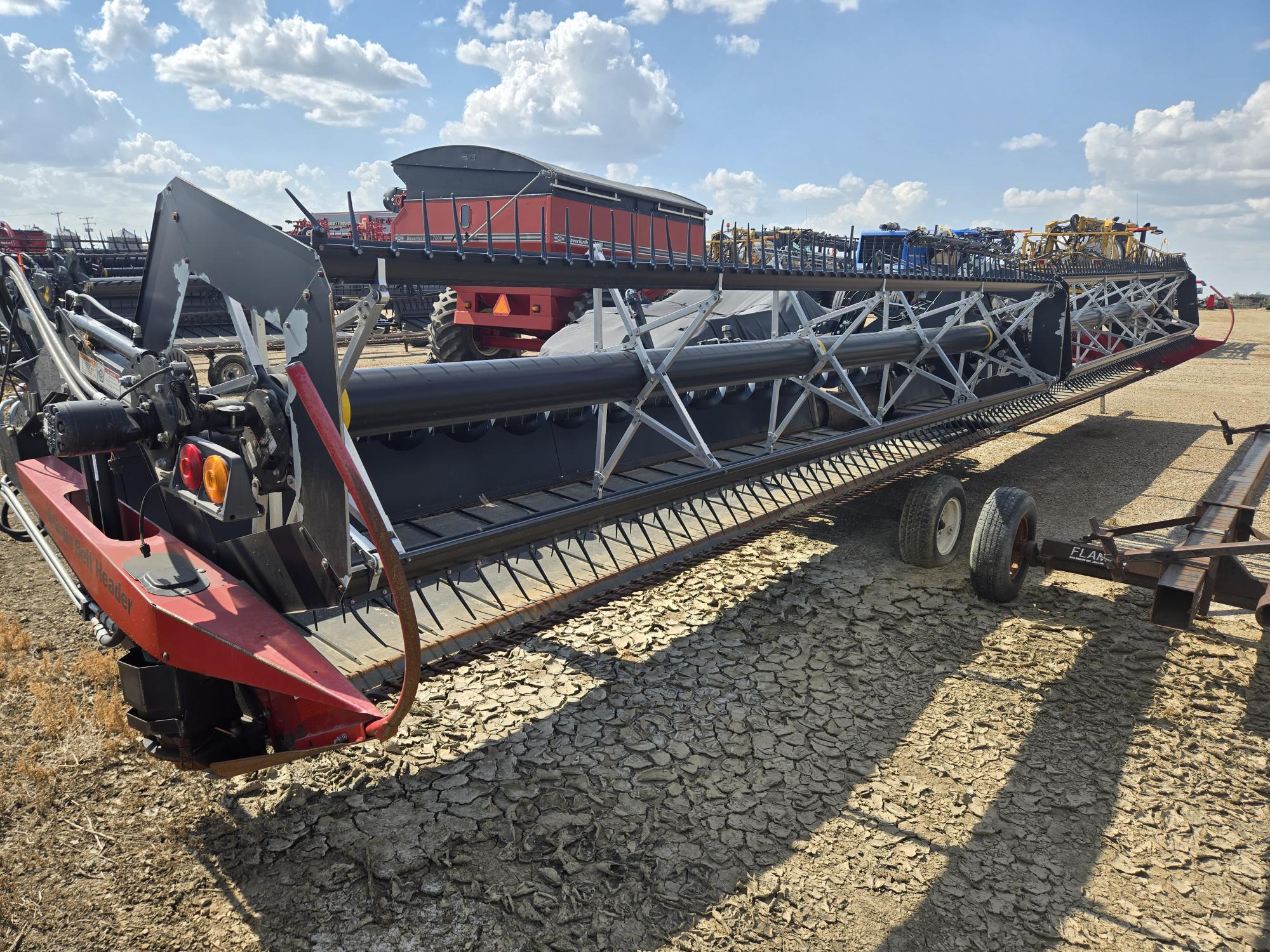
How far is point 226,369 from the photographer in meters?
3.02

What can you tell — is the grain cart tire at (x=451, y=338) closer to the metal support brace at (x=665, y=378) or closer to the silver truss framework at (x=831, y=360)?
the silver truss framework at (x=831, y=360)

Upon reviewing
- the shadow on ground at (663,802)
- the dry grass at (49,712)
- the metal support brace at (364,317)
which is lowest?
the shadow on ground at (663,802)

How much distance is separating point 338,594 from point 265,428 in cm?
53

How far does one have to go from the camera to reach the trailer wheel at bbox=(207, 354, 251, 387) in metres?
2.95

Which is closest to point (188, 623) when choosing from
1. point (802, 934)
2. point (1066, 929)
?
point (802, 934)

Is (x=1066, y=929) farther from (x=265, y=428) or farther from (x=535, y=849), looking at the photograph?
(x=265, y=428)

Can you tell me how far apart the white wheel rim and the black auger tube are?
132cm

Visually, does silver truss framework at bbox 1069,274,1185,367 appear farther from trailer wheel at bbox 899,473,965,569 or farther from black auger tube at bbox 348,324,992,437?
black auger tube at bbox 348,324,992,437

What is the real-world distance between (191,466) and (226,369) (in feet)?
2.61

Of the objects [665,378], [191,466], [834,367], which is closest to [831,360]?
[834,367]

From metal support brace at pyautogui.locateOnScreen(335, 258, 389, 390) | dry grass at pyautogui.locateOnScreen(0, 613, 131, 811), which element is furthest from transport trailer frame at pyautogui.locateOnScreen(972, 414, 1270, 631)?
dry grass at pyautogui.locateOnScreen(0, 613, 131, 811)

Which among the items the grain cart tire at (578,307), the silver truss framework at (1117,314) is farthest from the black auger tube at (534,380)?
the silver truss framework at (1117,314)

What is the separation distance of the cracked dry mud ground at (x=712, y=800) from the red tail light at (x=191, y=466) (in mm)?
1411

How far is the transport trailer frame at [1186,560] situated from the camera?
371 cm
